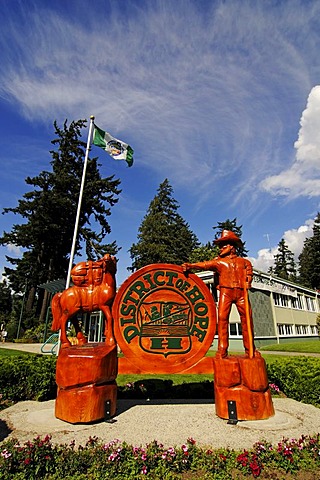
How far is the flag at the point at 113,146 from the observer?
45.9 ft

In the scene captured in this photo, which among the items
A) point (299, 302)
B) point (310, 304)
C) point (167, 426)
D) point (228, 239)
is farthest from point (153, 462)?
point (310, 304)

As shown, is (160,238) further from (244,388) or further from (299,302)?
(244,388)

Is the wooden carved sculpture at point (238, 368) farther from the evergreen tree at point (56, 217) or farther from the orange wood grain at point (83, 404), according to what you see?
the evergreen tree at point (56, 217)

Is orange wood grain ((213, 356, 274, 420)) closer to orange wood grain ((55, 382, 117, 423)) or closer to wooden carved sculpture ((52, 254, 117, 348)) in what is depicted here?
orange wood grain ((55, 382, 117, 423))

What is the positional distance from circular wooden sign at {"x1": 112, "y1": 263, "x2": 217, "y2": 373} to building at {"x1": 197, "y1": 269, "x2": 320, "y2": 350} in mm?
11262

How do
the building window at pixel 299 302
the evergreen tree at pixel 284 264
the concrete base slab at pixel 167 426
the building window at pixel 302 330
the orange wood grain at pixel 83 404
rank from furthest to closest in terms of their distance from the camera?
the evergreen tree at pixel 284 264 → the building window at pixel 299 302 → the building window at pixel 302 330 → the orange wood grain at pixel 83 404 → the concrete base slab at pixel 167 426

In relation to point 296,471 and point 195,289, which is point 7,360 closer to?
point 195,289

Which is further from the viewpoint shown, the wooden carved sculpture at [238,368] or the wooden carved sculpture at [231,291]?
the wooden carved sculpture at [231,291]

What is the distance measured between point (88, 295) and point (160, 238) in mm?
31911

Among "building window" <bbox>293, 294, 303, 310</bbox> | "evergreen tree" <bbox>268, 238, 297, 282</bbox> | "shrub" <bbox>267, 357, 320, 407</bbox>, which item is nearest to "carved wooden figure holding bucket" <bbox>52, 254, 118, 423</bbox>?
"shrub" <bbox>267, 357, 320, 407</bbox>

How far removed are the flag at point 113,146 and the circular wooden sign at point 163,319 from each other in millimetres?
9282

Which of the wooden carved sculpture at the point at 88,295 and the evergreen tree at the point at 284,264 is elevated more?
the evergreen tree at the point at 284,264

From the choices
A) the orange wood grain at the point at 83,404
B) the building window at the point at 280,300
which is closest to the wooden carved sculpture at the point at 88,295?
the orange wood grain at the point at 83,404

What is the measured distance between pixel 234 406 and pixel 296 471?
65.3 inches
